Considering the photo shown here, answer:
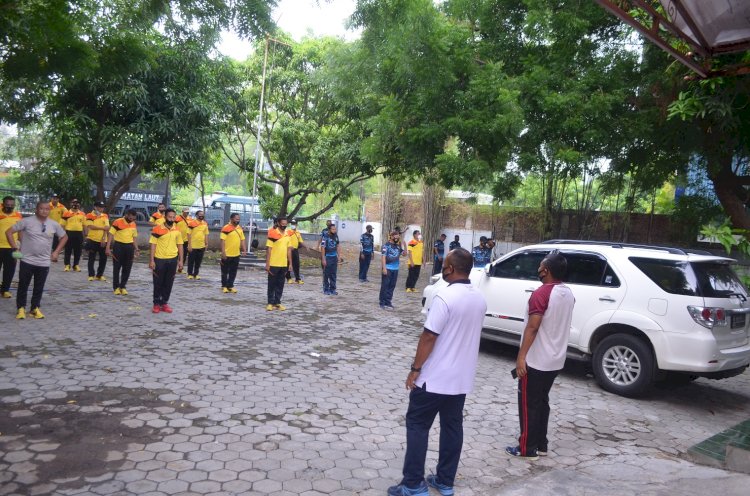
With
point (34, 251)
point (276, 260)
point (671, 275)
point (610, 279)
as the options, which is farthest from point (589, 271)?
point (34, 251)

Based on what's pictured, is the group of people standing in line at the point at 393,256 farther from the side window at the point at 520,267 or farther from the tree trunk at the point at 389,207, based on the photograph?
the tree trunk at the point at 389,207

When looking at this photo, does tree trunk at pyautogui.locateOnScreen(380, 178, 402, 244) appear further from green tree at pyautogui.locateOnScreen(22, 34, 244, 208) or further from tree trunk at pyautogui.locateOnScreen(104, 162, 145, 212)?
tree trunk at pyautogui.locateOnScreen(104, 162, 145, 212)

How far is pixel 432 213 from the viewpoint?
80.4 ft

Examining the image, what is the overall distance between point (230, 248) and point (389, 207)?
16848mm

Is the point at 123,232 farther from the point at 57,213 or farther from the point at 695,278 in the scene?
the point at 695,278

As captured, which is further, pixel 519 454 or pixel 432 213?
pixel 432 213

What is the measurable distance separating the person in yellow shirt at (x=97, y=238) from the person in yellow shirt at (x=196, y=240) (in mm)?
1813

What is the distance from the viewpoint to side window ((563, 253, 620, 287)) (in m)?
6.50

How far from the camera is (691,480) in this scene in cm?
402

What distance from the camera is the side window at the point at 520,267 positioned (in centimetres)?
733

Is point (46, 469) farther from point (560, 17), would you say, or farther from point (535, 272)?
point (560, 17)

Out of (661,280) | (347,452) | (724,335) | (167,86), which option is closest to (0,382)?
(347,452)

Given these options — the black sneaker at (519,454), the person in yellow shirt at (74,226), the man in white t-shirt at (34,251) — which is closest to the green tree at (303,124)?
the person in yellow shirt at (74,226)

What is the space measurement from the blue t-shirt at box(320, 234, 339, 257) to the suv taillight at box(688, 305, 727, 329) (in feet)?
26.3
